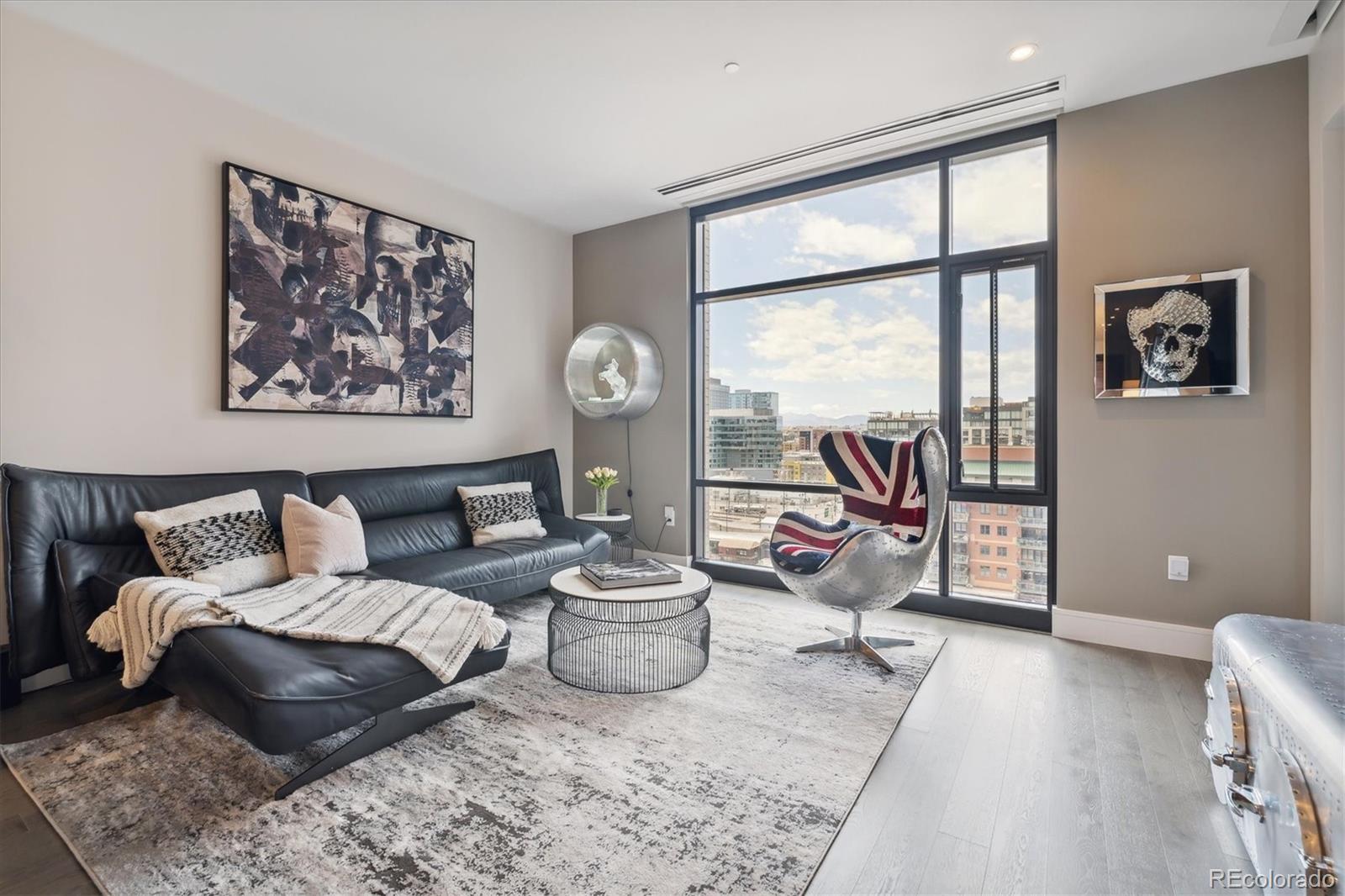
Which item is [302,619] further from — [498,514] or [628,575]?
[498,514]

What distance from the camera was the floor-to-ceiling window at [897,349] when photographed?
323 centimetres

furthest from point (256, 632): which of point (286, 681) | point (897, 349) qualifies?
point (897, 349)

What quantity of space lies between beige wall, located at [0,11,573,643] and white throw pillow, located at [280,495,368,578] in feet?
2.10

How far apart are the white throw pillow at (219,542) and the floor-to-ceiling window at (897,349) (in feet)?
8.87

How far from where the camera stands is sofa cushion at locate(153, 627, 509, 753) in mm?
1552

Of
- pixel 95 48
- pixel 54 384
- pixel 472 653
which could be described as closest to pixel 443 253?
pixel 95 48

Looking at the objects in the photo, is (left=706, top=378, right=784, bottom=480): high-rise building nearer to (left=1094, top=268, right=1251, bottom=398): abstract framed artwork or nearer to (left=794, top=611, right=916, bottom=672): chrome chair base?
(left=794, top=611, right=916, bottom=672): chrome chair base

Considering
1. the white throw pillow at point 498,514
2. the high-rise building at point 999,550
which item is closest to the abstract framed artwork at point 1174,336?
the high-rise building at point 999,550

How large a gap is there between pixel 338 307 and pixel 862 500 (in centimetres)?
306

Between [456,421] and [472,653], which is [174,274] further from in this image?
[472,653]

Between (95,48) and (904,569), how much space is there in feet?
13.4

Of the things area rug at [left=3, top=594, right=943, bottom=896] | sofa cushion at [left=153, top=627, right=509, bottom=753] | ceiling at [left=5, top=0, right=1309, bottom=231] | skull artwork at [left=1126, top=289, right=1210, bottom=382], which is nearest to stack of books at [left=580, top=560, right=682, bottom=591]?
area rug at [left=3, top=594, right=943, bottom=896]

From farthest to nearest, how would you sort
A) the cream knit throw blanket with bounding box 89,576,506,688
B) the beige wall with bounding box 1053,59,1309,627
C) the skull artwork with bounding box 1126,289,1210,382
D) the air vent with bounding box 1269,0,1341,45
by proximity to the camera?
the skull artwork with bounding box 1126,289,1210,382 → the beige wall with bounding box 1053,59,1309,627 → the air vent with bounding box 1269,0,1341,45 → the cream knit throw blanket with bounding box 89,576,506,688

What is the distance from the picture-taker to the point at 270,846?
59.3 inches
